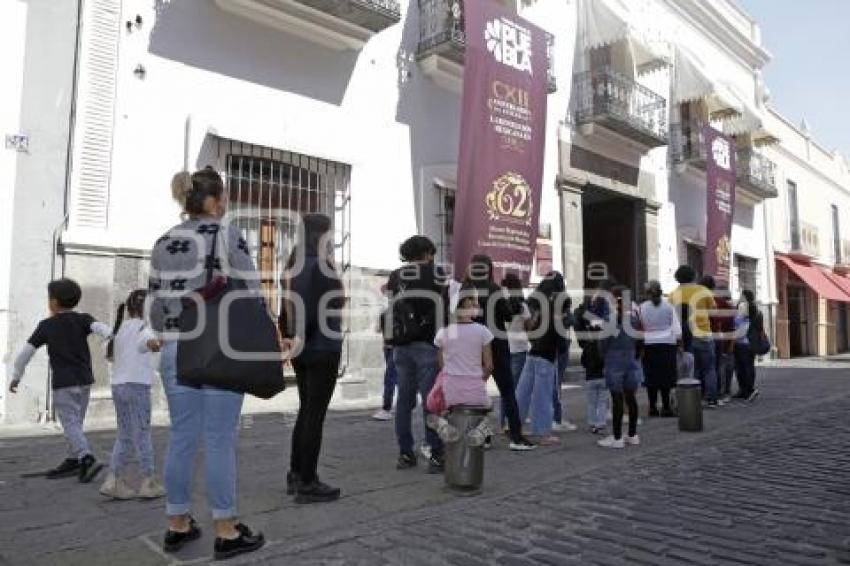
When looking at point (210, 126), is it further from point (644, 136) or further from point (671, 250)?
point (671, 250)

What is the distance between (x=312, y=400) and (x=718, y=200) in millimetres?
14321

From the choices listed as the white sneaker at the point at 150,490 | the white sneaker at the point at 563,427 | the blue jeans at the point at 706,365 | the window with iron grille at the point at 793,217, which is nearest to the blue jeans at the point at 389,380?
the white sneaker at the point at 563,427

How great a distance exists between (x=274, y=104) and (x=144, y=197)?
6.92ft

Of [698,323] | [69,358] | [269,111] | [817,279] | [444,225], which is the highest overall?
[269,111]

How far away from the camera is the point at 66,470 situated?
4957mm

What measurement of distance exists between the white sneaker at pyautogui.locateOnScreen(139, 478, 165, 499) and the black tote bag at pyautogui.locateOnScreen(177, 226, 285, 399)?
1532 mm

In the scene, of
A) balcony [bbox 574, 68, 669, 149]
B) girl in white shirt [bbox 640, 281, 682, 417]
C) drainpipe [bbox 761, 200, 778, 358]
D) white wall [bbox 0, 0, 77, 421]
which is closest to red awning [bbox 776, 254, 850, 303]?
drainpipe [bbox 761, 200, 778, 358]

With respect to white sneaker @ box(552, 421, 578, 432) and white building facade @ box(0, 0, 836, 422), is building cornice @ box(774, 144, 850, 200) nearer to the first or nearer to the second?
white building facade @ box(0, 0, 836, 422)

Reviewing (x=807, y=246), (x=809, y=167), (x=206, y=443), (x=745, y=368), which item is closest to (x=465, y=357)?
(x=206, y=443)

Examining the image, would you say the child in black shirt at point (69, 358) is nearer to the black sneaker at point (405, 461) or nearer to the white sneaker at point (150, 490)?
the white sneaker at point (150, 490)

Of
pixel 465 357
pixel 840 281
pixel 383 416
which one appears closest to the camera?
pixel 465 357

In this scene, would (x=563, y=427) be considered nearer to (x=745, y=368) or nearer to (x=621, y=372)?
(x=621, y=372)

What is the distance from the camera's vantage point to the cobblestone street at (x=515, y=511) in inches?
132

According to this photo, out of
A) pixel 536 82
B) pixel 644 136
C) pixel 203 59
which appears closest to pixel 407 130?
pixel 536 82
